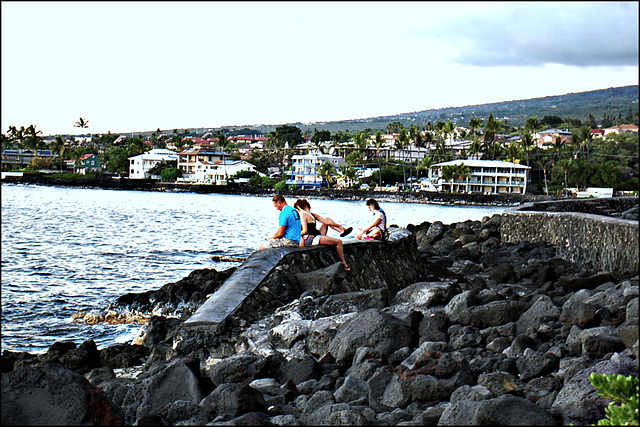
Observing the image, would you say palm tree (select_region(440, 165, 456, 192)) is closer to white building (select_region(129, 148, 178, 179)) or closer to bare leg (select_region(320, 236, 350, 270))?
white building (select_region(129, 148, 178, 179))

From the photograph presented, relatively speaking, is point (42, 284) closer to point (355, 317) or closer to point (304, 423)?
point (355, 317)

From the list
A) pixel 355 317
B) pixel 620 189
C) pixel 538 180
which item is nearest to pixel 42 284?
pixel 355 317

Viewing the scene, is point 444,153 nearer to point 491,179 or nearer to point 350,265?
point 491,179

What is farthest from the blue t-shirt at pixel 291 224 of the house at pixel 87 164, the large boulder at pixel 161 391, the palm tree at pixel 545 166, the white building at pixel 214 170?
the house at pixel 87 164

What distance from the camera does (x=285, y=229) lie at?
11406 mm

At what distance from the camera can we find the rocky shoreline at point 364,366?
17.1 feet

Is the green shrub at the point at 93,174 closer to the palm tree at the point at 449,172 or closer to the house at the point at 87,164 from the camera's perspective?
the house at the point at 87,164

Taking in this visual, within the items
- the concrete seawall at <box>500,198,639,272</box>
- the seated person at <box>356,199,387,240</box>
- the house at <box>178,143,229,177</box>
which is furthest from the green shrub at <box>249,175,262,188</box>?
the seated person at <box>356,199,387,240</box>

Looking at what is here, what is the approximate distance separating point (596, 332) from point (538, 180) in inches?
4671

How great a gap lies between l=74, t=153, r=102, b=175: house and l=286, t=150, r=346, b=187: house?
2034 inches

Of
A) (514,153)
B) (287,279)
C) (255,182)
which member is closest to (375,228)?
(287,279)

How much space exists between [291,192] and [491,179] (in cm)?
3827

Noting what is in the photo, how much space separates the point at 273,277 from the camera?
33.2ft

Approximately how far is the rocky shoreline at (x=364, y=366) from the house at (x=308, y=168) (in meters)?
130
